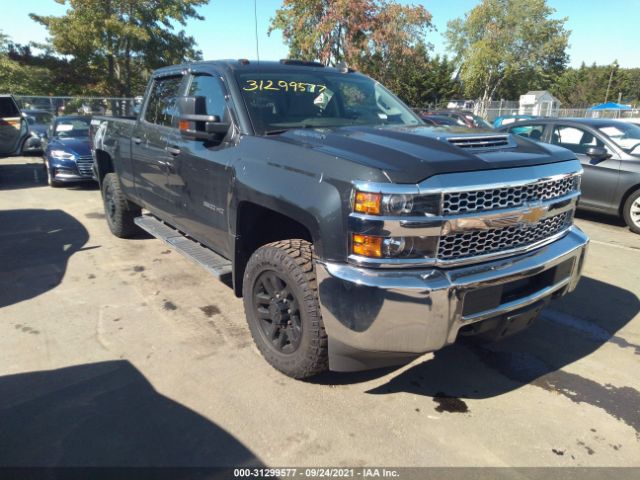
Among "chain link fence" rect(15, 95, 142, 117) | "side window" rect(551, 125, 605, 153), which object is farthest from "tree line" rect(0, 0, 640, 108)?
"side window" rect(551, 125, 605, 153)

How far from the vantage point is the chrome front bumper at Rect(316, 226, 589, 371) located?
2238 mm

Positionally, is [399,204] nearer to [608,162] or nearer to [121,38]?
[608,162]

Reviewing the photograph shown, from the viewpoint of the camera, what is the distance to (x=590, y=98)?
6975 centimetres

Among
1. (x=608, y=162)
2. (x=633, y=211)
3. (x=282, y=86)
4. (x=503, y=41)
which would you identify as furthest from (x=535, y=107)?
(x=282, y=86)

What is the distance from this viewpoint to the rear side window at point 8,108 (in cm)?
1148

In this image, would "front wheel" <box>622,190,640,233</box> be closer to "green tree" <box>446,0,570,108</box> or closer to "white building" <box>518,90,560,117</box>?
"white building" <box>518,90,560,117</box>

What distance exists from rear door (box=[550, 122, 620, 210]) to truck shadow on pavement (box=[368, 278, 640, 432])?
368 cm

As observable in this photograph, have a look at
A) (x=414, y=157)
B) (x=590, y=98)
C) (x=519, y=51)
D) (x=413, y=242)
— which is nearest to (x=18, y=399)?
(x=413, y=242)

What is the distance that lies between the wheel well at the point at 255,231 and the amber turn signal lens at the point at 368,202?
839 mm

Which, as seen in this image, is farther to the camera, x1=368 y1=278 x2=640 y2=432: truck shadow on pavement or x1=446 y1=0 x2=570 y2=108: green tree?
x1=446 y1=0 x2=570 y2=108: green tree

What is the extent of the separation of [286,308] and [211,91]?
1924 millimetres

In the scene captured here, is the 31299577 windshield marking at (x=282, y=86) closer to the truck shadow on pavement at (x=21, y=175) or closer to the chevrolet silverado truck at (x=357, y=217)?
the chevrolet silverado truck at (x=357, y=217)

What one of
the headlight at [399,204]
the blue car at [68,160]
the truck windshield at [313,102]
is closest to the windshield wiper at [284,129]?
the truck windshield at [313,102]

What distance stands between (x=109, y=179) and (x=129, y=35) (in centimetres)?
2404
